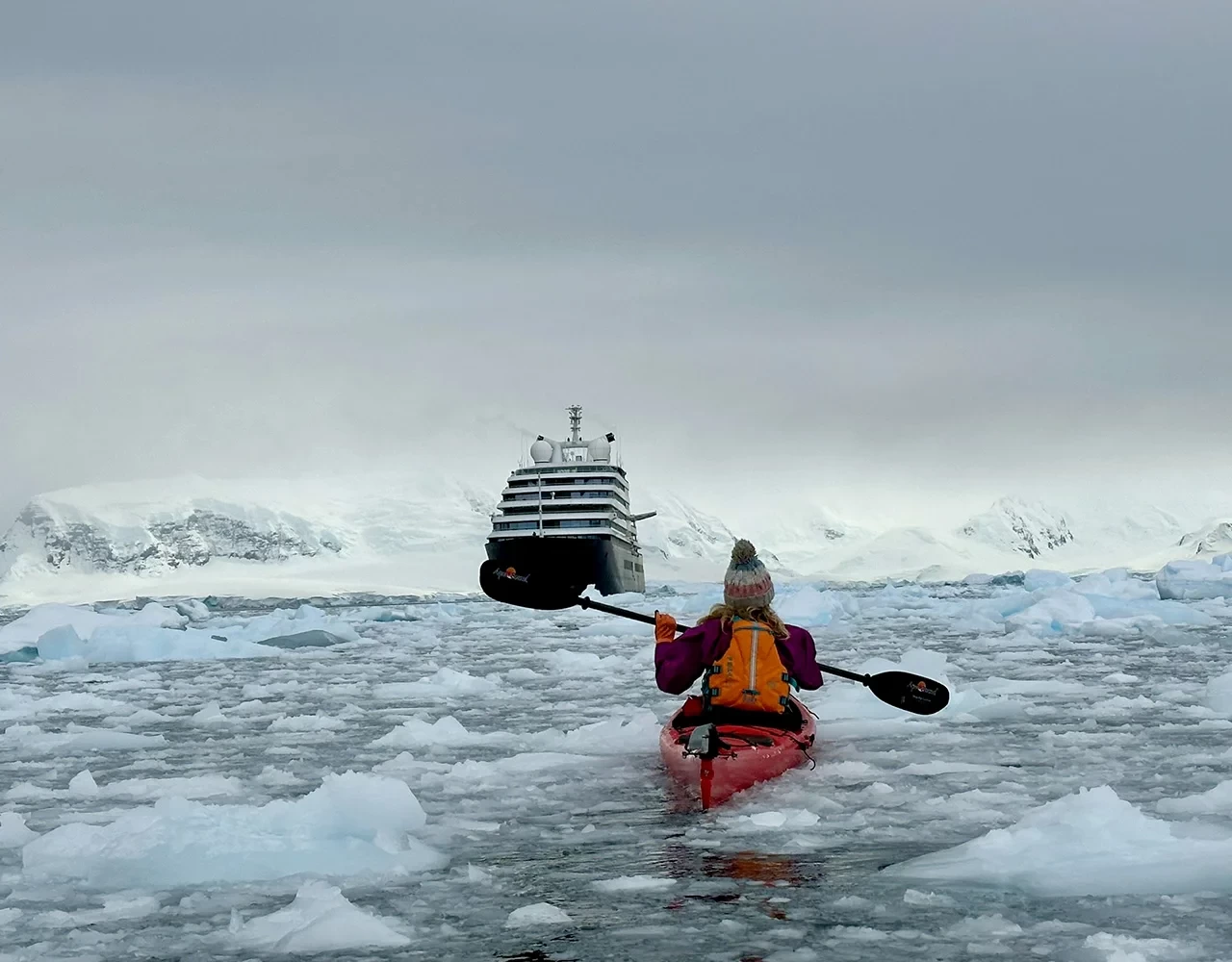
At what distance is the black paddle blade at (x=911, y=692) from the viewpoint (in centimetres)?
762

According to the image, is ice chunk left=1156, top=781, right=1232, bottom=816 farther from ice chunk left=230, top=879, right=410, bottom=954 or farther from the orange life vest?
ice chunk left=230, top=879, right=410, bottom=954

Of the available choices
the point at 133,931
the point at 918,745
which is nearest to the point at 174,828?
the point at 133,931

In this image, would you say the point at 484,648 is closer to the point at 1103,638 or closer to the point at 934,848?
the point at 1103,638

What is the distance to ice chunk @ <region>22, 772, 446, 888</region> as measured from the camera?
15.6 ft

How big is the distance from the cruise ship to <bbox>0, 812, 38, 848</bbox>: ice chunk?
42.0m

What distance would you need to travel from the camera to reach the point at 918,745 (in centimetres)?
782

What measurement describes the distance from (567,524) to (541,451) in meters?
10.2

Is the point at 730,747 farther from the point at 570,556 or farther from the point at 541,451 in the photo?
the point at 541,451

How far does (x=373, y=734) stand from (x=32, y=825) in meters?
3.08

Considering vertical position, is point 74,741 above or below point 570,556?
below

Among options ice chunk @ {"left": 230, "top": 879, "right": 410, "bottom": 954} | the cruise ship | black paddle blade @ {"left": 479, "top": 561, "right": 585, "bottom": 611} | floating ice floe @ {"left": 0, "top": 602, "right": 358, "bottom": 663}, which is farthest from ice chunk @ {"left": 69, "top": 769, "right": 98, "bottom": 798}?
the cruise ship

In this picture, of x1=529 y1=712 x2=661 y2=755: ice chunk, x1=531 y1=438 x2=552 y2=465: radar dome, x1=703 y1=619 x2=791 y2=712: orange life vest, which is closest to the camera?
x1=703 y1=619 x2=791 y2=712: orange life vest

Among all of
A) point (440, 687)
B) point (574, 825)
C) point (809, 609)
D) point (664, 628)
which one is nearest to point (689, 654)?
point (664, 628)

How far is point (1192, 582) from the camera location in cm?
3052
